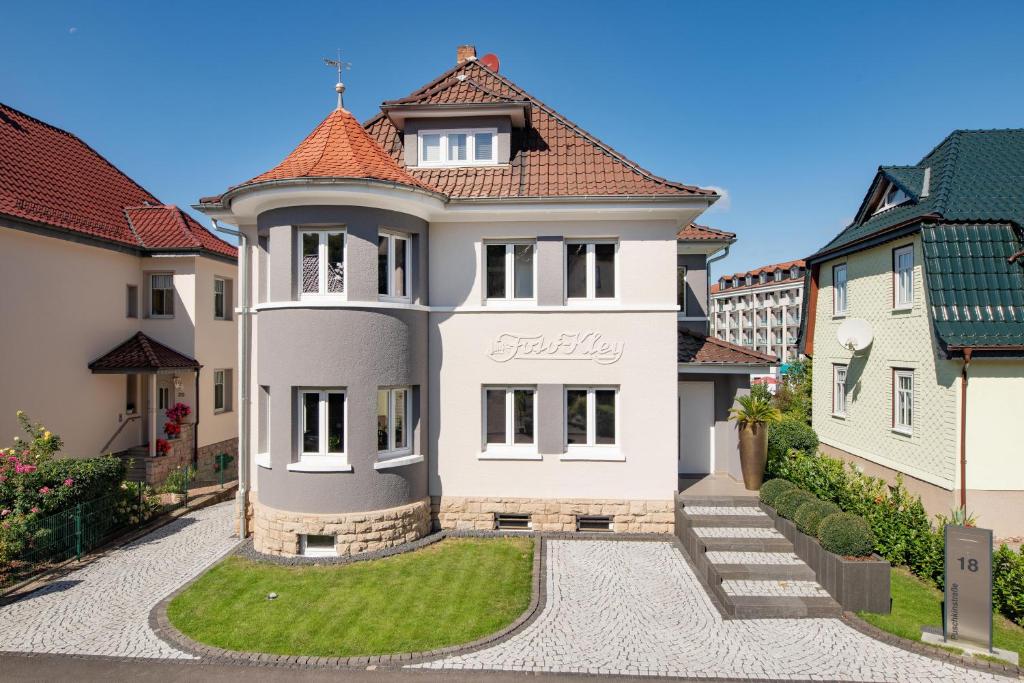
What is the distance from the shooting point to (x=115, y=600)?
972cm

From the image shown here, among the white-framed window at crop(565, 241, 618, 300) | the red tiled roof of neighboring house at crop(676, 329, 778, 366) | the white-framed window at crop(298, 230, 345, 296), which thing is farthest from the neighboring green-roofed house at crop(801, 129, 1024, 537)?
the white-framed window at crop(298, 230, 345, 296)

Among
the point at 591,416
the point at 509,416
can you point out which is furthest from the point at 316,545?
the point at 591,416

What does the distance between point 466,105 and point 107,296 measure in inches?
516

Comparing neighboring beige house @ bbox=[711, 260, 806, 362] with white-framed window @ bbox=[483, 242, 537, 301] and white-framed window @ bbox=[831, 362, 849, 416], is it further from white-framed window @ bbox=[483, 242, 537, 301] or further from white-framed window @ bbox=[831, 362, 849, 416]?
white-framed window @ bbox=[483, 242, 537, 301]

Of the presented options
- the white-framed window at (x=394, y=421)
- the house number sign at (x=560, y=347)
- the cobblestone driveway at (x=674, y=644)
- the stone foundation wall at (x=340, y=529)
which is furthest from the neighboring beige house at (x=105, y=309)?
the cobblestone driveway at (x=674, y=644)

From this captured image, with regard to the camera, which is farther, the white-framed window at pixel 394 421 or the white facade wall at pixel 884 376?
the white facade wall at pixel 884 376

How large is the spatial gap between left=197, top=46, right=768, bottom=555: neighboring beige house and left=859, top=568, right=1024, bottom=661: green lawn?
4.34 meters

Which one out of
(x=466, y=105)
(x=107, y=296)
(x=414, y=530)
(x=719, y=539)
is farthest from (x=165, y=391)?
(x=719, y=539)

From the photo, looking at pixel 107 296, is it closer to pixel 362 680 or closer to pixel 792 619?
pixel 362 680

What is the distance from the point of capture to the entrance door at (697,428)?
14.6 m

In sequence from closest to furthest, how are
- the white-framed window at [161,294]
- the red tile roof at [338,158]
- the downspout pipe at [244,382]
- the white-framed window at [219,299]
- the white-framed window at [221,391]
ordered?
the red tile roof at [338,158] < the downspout pipe at [244,382] < the white-framed window at [161,294] < the white-framed window at [219,299] < the white-framed window at [221,391]

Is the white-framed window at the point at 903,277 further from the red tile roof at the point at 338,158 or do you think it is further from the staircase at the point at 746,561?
the red tile roof at the point at 338,158

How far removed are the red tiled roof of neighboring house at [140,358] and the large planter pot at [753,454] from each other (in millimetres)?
16864

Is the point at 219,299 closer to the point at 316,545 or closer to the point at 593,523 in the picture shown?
the point at 316,545
